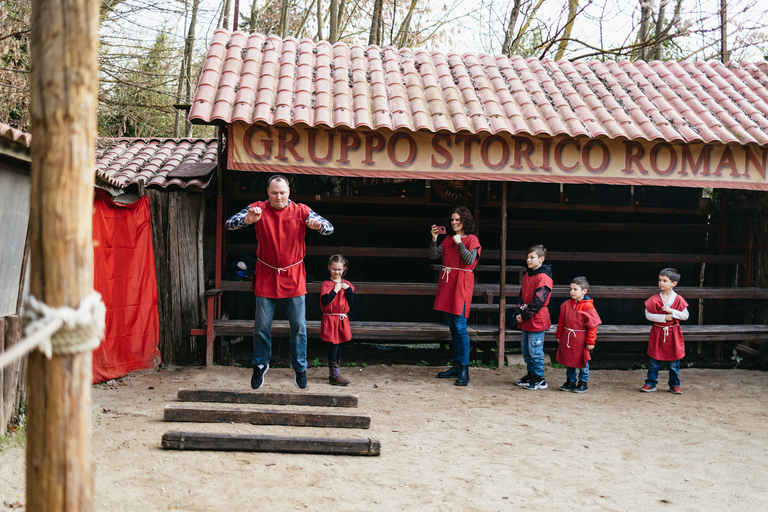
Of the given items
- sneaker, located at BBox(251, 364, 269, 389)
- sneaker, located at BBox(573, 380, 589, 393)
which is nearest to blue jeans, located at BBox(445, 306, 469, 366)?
sneaker, located at BBox(573, 380, 589, 393)

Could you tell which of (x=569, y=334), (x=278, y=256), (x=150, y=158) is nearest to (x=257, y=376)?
(x=278, y=256)

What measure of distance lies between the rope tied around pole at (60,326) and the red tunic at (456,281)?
188 inches

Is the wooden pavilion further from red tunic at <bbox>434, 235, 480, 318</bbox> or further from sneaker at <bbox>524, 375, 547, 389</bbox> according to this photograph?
sneaker at <bbox>524, 375, 547, 389</bbox>

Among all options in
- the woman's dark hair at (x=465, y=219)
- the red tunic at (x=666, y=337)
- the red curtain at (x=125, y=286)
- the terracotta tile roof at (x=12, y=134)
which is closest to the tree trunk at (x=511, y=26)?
the woman's dark hair at (x=465, y=219)

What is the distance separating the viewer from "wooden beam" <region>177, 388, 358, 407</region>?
529 cm

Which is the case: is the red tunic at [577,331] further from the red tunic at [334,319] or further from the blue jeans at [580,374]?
the red tunic at [334,319]

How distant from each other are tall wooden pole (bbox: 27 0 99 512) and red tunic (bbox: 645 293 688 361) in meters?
5.96

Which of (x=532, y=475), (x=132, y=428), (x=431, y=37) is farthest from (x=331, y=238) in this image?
(x=431, y=37)

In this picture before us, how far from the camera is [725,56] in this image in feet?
48.0

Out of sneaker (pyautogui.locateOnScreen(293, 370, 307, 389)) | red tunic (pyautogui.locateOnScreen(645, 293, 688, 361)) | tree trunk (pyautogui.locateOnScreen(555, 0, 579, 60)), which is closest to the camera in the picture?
sneaker (pyautogui.locateOnScreen(293, 370, 307, 389))

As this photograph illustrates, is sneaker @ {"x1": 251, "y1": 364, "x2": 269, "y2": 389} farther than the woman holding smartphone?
No

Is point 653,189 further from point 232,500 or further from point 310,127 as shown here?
point 232,500

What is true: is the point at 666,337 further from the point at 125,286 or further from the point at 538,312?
the point at 125,286

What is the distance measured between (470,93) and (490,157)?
112cm
